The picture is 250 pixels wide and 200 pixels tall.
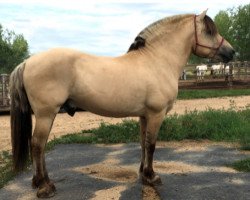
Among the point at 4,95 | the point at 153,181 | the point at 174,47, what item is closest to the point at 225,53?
the point at 174,47

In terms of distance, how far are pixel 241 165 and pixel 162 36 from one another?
8.63 feet

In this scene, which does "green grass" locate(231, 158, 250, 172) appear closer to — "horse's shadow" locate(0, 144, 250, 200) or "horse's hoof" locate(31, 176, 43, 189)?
"horse's shadow" locate(0, 144, 250, 200)

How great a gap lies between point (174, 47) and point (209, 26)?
1.94 ft

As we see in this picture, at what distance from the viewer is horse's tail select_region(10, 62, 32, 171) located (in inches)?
188

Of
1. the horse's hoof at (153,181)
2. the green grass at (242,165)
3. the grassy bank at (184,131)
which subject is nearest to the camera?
the horse's hoof at (153,181)

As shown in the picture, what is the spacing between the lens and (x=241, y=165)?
6.20 m

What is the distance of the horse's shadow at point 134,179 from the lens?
492cm

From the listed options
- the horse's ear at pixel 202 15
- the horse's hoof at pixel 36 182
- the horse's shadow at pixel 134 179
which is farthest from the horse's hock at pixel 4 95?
the horse's ear at pixel 202 15

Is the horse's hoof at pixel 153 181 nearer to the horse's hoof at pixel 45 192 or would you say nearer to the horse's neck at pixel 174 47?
the horse's hoof at pixel 45 192

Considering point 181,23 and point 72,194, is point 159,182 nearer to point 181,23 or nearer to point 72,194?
point 72,194

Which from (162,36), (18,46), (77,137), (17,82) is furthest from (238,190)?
(18,46)

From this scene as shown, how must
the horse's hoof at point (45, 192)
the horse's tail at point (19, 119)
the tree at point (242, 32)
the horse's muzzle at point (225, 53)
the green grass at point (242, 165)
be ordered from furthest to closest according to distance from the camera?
the tree at point (242, 32) < the green grass at point (242, 165) < the horse's muzzle at point (225, 53) < the horse's hoof at point (45, 192) < the horse's tail at point (19, 119)

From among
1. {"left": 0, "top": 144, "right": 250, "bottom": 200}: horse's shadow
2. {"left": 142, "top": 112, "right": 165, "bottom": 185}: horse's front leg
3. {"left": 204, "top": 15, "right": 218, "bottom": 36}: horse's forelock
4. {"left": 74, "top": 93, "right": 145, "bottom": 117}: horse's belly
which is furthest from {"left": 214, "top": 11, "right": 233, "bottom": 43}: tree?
{"left": 74, "top": 93, "right": 145, "bottom": 117}: horse's belly

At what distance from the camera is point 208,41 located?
5383 mm
